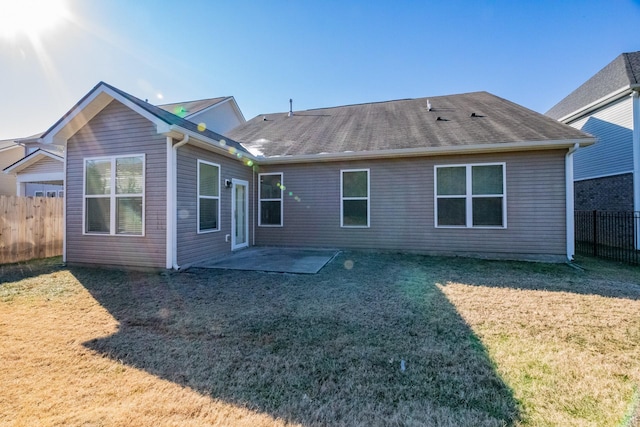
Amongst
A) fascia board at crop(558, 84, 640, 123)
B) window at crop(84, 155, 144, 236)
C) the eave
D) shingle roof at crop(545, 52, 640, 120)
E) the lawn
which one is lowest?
the lawn

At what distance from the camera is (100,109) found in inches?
259

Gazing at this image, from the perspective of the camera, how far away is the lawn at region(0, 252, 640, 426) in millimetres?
→ 2076

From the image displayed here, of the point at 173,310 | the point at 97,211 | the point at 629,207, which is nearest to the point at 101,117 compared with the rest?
the point at 97,211

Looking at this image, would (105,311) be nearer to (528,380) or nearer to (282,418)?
(282,418)

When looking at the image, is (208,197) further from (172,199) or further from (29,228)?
(29,228)

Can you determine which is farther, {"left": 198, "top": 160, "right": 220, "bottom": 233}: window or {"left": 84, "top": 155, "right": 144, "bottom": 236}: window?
{"left": 198, "top": 160, "right": 220, "bottom": 233}: window

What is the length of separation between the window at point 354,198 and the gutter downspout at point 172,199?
4487 millimetres

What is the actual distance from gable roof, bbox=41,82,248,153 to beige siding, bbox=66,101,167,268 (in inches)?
5.8

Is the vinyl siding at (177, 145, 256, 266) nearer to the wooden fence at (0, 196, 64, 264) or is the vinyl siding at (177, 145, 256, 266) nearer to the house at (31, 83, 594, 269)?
the house at (31, 83, 594, 269)

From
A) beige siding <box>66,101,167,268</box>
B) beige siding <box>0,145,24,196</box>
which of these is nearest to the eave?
beige siding <box>66,101,167,268</box>

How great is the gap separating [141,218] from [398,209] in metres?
6.45

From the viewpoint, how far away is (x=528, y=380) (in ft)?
7.93

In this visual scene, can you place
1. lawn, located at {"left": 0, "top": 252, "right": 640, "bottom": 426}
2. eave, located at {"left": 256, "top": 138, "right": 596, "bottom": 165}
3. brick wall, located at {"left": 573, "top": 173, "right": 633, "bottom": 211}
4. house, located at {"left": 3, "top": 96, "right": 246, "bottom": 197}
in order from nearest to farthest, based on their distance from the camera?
lawn, located at {"left": 0, "top": 252, "right": 640, "bottom": 426}, eave, located at {"left": 256, "top": 138, "right": 596, "bottom": 165}, brick wall, located at {"left": 573, "top": 173, "right": 633, "bottom": 211}, house, located at {"left": 3, "top": 96, "right": 246, "bottom": 197}

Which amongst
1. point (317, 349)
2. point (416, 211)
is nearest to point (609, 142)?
Answer: point (416, 211)
